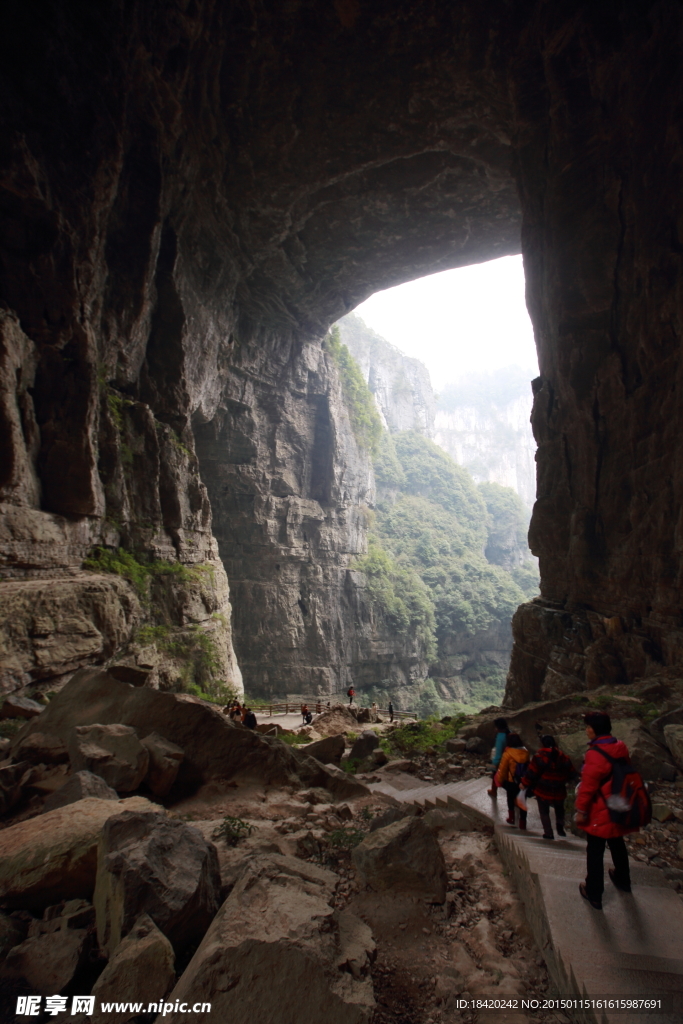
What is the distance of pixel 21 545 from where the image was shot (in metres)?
8.42

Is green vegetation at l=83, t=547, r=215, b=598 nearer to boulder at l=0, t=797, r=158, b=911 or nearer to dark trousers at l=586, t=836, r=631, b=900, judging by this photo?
A: boulder at l=0, t=797, r=158, b=911

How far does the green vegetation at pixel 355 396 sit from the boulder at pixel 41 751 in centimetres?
2833

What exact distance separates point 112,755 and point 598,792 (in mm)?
3725

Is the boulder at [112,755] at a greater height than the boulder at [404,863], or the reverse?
the boulder at [112,755]

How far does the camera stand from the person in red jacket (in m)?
2.46

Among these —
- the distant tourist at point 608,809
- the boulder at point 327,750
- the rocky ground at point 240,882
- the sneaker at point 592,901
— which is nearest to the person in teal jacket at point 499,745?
the rocky ground at point 240,882

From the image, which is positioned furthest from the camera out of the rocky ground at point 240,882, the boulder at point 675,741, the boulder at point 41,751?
the boulder at point 675,741

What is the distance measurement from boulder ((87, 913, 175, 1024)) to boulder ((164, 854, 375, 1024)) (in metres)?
0.10

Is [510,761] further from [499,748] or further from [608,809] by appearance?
[608,809]

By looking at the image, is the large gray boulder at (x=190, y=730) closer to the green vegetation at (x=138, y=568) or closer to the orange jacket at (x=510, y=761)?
the orange jacket at (x=510, y=761)

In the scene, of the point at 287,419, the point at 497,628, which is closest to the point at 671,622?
the point at 287,419

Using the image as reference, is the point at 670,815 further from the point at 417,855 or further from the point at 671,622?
the point at 671,622

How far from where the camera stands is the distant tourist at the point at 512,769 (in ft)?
13.2

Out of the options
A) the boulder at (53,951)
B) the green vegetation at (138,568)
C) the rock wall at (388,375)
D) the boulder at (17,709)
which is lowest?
the boulder at (17,709)
